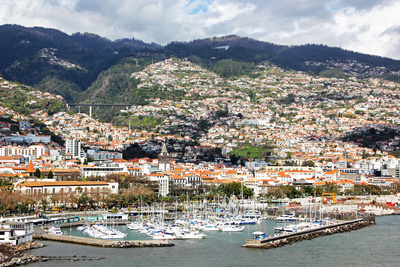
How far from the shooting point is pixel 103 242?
4438cm

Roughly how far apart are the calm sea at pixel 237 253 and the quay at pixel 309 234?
0.79 metres

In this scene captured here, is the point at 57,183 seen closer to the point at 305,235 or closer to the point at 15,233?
the point at 15,233

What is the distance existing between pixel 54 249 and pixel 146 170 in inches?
1796

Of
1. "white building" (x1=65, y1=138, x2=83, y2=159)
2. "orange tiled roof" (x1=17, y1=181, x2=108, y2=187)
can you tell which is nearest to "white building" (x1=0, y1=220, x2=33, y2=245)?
"orange tiled roof" (x1=17, y1=181, x2=108, y2=187)

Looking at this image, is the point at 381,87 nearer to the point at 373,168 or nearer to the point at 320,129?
the point at 320,129

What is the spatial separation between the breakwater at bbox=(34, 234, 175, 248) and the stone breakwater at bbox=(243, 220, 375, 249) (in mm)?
6455

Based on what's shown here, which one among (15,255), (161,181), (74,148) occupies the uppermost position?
(74,148)

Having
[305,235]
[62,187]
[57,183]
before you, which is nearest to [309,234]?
[305,235]

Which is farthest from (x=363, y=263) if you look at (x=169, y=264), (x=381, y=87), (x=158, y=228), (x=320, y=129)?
(x=381, y=87)

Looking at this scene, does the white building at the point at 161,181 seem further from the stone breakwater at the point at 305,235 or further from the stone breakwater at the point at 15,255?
the stone breakwater at the point at 15,255

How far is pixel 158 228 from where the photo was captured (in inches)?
1993

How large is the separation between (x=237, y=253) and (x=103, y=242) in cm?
975

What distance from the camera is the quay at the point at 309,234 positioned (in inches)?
1745

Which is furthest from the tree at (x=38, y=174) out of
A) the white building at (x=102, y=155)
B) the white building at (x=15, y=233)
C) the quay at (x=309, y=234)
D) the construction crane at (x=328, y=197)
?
the quay at (x=309, y=234)
